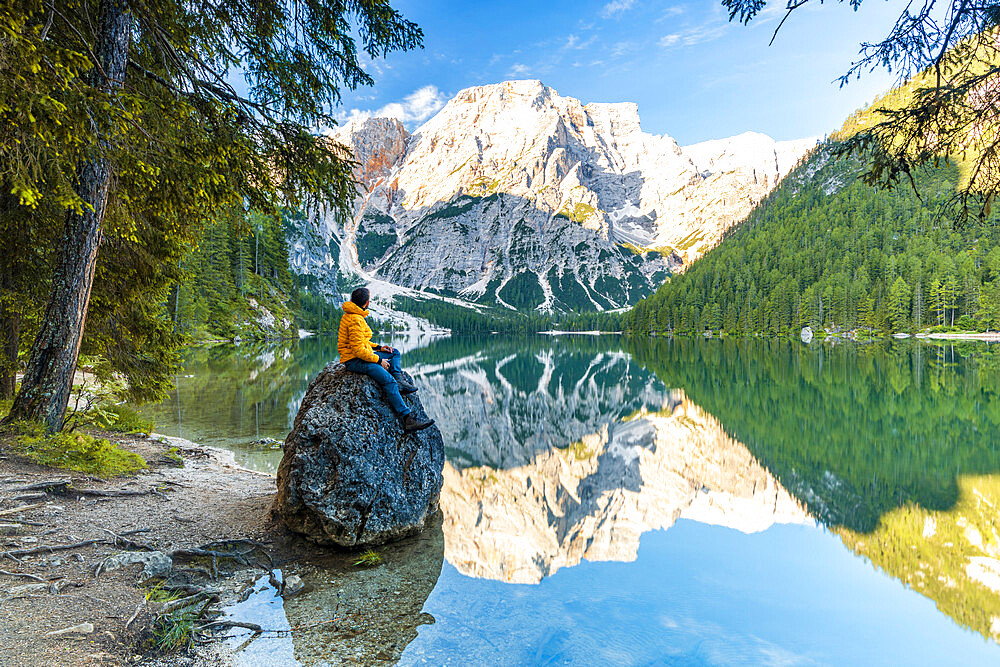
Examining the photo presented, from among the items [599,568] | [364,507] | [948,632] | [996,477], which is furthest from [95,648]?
[996,477]

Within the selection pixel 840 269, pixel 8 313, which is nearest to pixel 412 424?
pixel 8 313

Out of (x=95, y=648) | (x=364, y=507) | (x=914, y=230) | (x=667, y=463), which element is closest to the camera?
(x=95, y=648)

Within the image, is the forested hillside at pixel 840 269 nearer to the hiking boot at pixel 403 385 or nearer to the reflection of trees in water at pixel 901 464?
the reflection of trees in water at pixel 901 464

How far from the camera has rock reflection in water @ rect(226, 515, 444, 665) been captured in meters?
4.66

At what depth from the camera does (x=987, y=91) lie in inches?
266

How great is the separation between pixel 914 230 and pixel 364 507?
148006 mm

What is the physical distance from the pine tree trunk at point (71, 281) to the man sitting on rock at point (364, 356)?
4.53 m

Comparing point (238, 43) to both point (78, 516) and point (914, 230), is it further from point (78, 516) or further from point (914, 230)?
point (914, 230)

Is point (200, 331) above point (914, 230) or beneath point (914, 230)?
beneath

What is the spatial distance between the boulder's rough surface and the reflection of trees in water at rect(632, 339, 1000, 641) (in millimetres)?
7696

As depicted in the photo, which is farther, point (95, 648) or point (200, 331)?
point (200, 331)

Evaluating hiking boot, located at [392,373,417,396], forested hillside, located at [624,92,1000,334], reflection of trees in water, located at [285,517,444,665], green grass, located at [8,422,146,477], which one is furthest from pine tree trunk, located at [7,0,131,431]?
forested hillside, located at [624,92,1000,334]

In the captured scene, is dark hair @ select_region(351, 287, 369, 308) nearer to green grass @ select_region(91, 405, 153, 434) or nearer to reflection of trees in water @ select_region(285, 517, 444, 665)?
reflection of trees in water @ select_region(285, 517, 444, 665)

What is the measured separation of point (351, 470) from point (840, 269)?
432 feet
